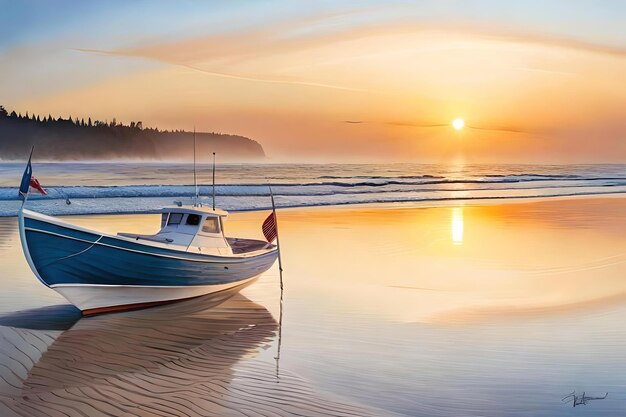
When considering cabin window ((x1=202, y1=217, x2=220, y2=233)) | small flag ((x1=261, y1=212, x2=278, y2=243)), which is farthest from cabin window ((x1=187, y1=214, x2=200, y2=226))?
small flag ((x1=261, y1=212, x2=278, y2=243))

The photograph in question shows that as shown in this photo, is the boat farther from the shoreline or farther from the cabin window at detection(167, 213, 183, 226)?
the shoreline

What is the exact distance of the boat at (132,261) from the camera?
1220 cm

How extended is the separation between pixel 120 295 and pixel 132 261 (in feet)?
2.15

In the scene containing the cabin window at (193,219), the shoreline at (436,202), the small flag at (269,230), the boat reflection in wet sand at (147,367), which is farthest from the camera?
the shoreline at (436,202)

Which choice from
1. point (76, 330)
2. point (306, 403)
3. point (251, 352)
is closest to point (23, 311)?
point (76, 330)

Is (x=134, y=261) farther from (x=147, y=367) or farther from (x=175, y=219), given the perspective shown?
(x=147, y=367)

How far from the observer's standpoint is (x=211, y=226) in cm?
1497

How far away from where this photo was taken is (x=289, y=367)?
9.41 meters

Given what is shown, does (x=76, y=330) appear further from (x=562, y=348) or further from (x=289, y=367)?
(x=562, y=348)

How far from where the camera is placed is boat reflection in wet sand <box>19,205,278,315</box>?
1224 cm

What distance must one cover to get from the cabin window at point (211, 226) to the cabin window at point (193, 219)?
0.16 meters
